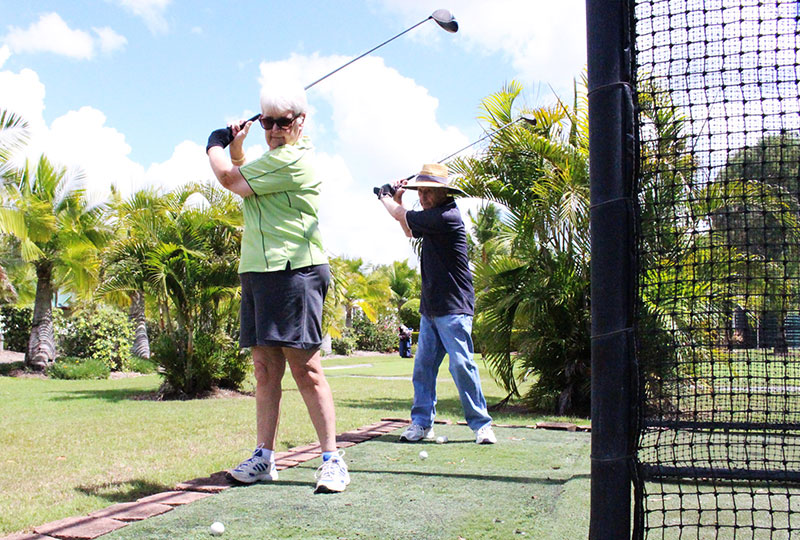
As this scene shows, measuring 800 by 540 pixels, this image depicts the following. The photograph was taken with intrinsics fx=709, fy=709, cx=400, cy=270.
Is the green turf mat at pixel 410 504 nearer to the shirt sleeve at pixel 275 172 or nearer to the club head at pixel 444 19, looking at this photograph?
the shirt sleeve at pixel 275 172

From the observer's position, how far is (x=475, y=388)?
212 inches

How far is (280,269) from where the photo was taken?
3764mm

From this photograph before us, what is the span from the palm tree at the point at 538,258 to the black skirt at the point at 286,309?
4.73 m

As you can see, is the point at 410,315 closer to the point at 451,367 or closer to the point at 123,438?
the point at 123,438

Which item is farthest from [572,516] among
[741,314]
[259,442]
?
[259,442]

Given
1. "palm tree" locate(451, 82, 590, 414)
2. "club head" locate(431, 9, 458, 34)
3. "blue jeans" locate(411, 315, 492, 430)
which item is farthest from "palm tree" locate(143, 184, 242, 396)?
"club head" locate(431, 9, 458, 34)

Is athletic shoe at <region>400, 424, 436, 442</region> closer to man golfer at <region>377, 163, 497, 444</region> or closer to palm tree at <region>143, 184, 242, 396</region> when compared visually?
man golfer at <region>377, 163, 497, 444</region>

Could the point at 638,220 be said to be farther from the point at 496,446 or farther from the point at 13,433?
the point at 13,433

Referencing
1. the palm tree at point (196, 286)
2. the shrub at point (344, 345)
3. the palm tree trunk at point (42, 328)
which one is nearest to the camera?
the palm tree at point (196, 286)

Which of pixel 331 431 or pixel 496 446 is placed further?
pixel 496 446

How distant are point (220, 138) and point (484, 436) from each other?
9.74 ft

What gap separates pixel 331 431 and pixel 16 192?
16.0 m

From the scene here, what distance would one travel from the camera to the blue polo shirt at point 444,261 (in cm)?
530

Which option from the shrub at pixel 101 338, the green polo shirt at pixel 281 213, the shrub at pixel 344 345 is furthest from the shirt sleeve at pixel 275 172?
the shrub at pixel 344 345
